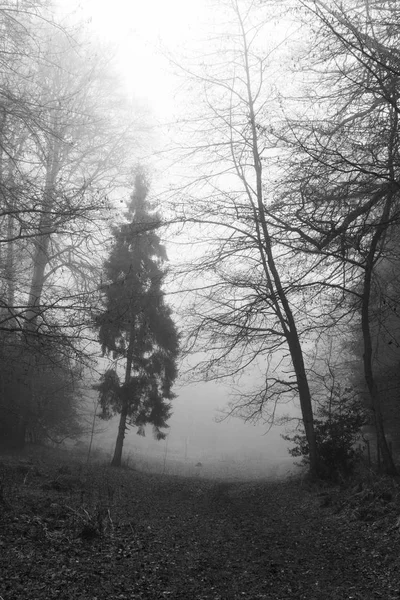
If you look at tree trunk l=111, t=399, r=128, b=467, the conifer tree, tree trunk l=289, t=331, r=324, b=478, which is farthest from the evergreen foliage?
tree trunk l=111, t=399, r=128, b=467

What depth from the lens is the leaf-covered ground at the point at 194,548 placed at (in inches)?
168

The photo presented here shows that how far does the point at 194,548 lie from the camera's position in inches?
222

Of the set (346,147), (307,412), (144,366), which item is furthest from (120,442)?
(346,147)

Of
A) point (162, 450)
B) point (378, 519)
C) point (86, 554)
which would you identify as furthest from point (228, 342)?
point (162, 450)

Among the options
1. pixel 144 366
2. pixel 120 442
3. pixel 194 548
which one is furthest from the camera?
pixel 144 366

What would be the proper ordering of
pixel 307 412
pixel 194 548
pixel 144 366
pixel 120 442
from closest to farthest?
pixel 194 548
pixel 307 412
pixel 120 442
pixel 144 366

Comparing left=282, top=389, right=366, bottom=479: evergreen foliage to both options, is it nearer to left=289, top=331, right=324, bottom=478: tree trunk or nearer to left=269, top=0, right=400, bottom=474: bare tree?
left=289, top=331, right=324, bottom=478: tree trunk

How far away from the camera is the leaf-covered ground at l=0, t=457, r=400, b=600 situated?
4273 mm

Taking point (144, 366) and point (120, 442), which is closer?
point (120, 442)

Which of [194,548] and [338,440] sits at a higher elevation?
[338,440]

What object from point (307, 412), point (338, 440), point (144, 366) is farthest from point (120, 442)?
point (338, 440)

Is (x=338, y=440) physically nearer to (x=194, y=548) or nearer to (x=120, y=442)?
(x=194, y=548)

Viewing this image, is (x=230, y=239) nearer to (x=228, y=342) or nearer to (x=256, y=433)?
(x=228, y=342)

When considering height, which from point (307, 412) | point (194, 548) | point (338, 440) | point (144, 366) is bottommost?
point (194, 548)
